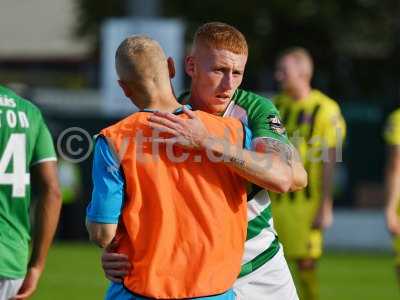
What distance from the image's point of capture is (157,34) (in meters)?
16.3

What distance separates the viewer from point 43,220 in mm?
6309

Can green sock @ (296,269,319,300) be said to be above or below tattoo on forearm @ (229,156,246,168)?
below

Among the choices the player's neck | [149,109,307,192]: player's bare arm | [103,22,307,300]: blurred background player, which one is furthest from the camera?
the player's neck

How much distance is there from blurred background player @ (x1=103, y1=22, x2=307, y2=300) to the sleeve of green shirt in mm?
752

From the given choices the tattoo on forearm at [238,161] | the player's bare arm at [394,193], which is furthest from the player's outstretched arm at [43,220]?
the player's bare arm at [394,193]

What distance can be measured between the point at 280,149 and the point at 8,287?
1685mm

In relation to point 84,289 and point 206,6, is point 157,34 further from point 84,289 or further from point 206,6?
point 206,6

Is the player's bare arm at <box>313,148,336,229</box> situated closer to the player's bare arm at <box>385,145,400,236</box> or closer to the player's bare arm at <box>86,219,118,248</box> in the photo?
the player's bare arm at <box>385,145,400,236</box>

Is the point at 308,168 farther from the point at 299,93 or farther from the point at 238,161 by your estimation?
the point at 238,161

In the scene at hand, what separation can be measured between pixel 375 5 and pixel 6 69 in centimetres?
3298

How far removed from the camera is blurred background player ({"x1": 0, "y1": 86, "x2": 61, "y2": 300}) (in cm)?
604

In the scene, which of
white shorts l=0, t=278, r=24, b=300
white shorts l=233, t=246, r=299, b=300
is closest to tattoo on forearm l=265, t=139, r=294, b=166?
white shorts l=233, t=246, r=299, b=300

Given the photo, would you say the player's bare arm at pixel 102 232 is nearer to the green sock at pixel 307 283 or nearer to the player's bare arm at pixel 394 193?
the player's bare arm at pixel 394 193

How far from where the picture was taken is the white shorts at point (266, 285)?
6188mm
